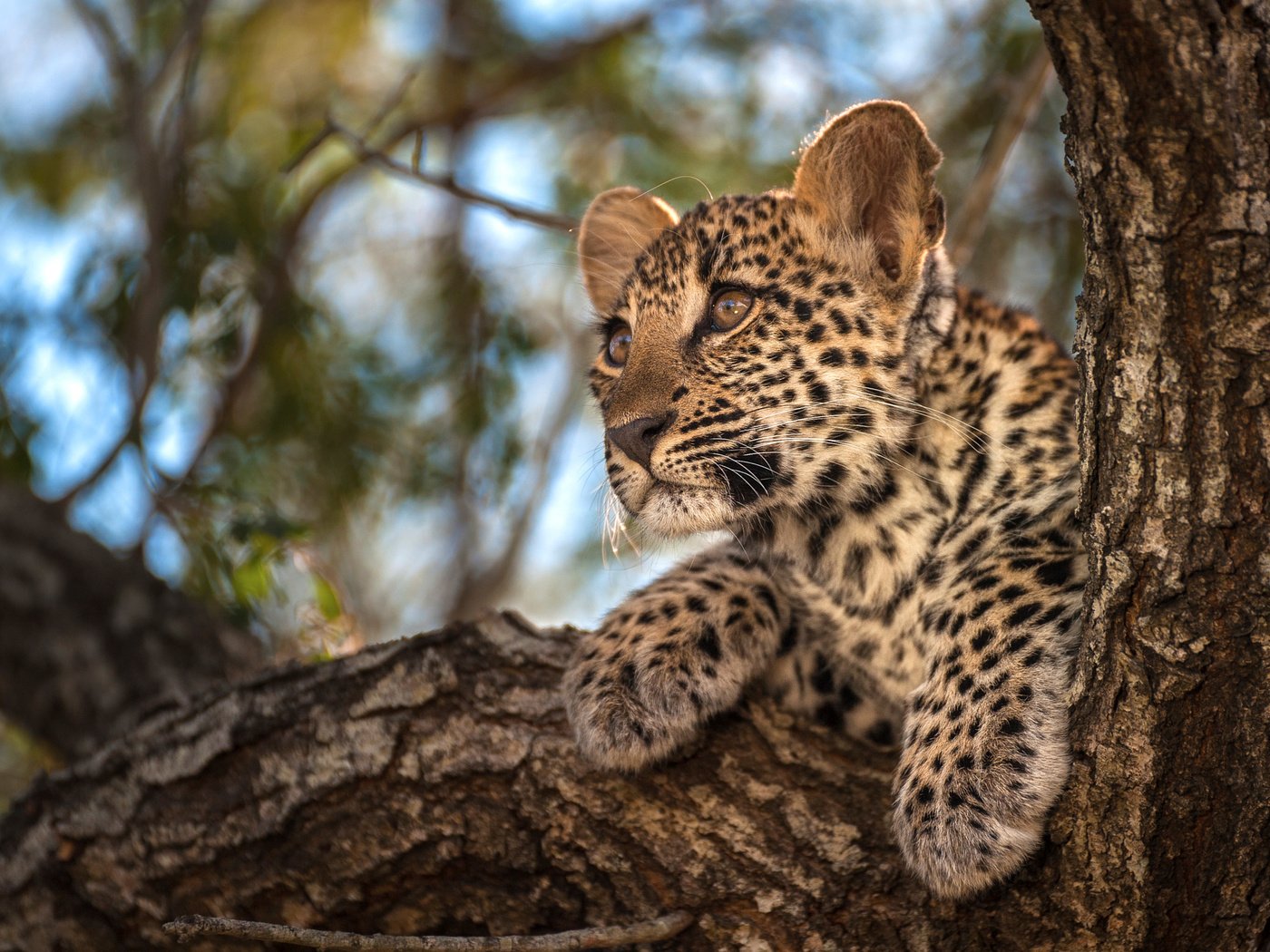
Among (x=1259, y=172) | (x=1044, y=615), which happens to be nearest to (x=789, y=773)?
(x=1044, y=615)

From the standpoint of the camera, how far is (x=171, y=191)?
24.0 ft

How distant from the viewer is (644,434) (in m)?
4.63

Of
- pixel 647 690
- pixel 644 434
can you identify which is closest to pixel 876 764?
pixel 647 690

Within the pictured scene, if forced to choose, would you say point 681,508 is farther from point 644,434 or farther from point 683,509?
point 644,434

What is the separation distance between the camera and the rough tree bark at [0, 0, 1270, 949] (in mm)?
2832

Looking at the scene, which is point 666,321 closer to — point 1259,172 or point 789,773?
point 789,773

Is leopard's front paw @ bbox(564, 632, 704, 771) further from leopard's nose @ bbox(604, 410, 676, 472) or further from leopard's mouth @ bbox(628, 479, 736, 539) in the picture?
leopard's nose @ bbox(604, 410, 676, 472)

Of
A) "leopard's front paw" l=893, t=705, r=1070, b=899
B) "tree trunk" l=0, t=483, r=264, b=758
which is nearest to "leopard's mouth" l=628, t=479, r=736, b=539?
"leopard's front paw" l=893, t=705, r=1070, b=899

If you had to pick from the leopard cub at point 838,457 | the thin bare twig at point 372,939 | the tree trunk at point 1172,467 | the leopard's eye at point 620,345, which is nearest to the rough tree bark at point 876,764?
the tree trunk at point 1172,467

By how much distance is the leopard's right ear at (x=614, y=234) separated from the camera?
5.85 meters

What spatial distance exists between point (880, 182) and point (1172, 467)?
1.94 metres

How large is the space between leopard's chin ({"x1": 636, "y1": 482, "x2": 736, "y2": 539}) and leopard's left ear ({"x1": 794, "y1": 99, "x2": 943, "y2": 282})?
1017 millimetres

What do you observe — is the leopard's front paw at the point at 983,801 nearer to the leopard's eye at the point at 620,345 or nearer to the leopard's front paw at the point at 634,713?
the leopard's front paw at the point at 634,713

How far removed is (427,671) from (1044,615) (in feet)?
7.37
